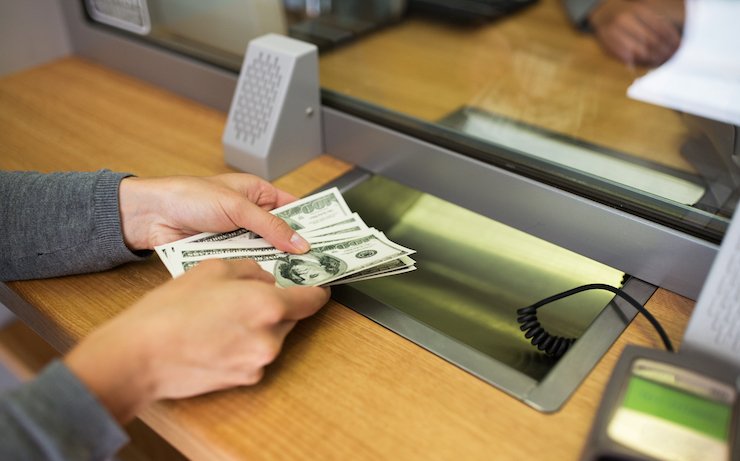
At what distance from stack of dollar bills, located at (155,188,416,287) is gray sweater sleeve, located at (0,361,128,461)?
0.74 feet

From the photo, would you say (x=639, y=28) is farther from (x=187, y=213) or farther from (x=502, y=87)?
(x=187, y=213)

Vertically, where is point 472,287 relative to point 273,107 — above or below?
below

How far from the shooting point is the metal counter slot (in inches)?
29.4

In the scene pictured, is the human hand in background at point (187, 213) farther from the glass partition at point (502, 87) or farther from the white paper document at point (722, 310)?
the white paper document at point (722, 310)

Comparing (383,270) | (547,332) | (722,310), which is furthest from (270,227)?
(722,310)

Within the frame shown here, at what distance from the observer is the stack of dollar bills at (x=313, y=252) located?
0.78 meters

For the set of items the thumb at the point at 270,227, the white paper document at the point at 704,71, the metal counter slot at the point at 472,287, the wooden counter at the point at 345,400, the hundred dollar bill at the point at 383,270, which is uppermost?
the white paper document at the point at 704,71

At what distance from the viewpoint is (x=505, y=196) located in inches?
37.0

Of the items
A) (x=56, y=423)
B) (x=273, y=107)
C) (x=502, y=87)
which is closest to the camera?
(x=56, y=423)

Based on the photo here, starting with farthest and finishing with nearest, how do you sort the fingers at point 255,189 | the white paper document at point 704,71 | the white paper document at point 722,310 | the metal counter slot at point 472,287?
the white paper document at point 704,71 < the fingers at point 255,189 < the metal counter slot at point 472,287 < the white paper document at point 722,310

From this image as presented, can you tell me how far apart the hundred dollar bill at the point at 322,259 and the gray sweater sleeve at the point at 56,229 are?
0.12 metres

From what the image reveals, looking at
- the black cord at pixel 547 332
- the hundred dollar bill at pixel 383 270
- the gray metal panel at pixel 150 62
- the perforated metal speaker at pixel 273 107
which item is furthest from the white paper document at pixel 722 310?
the gray metal panel at pixel 150 62

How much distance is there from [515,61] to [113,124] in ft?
2.96

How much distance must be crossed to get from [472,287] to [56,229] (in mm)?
574
